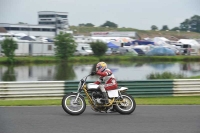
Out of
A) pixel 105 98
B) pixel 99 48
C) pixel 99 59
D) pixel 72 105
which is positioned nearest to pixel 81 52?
pixel 99 48

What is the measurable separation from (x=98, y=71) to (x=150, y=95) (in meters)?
5.25

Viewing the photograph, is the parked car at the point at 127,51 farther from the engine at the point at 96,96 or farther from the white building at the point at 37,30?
the engine at the point at 96,96

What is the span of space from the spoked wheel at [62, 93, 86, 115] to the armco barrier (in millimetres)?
4270

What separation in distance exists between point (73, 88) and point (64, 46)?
36.8m

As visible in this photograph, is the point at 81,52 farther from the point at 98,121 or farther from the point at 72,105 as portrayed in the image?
the point at 98,121

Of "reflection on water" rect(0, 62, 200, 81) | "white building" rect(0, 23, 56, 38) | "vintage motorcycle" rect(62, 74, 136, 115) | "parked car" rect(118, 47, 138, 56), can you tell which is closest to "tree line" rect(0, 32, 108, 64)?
"parked car" rect(118, 47, 138, 56)

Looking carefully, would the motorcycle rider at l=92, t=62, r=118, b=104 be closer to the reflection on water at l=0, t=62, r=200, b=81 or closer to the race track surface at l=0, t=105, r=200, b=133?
the race track surface at l=0, t=105, r=200, b=133

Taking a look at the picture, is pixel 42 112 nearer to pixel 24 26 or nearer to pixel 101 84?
pixel 101 84

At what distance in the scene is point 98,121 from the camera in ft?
34.1

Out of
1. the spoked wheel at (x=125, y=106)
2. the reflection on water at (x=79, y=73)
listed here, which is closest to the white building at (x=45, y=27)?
the reflection on water at (x=79, y=73)

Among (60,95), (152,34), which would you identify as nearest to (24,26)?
(152,34)

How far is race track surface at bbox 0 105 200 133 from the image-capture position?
9.18m

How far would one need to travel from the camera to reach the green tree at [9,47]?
5000 centimetres

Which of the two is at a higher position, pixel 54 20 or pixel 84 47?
pixel 54 20
